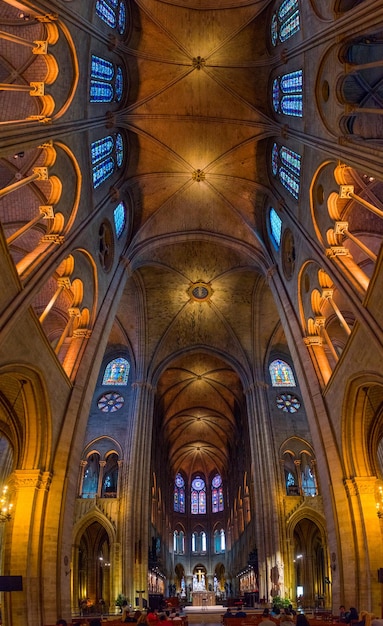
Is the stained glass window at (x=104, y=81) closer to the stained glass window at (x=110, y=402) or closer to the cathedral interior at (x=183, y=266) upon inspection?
the cathedral interior at (x=183, y=266)

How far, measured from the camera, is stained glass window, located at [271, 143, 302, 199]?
20141 mm

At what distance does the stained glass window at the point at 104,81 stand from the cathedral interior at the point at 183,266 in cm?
13

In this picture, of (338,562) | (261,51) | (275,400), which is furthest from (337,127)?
(275,400)

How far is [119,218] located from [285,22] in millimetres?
11495

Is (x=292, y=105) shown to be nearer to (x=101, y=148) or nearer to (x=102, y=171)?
(x=101, y=148)

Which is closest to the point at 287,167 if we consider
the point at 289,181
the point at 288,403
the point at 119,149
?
the point at 289,181

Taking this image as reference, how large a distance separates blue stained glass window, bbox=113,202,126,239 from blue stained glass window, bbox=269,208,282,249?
7.85 metres

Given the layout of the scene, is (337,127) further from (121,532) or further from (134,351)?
(121,532)

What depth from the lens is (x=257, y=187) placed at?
80.2 feet

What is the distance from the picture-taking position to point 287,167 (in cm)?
2108

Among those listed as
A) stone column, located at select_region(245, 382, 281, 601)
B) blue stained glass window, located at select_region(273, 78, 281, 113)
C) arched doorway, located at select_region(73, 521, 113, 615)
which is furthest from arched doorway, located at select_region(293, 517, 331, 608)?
blue stained glass window, located at select_region(273, 78, 281, 113)

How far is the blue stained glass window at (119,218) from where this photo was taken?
23555 mm

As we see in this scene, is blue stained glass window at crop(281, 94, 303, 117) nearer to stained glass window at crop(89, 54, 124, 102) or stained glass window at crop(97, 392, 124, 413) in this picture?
stained glass window at crop(89, 54, 124, 102)

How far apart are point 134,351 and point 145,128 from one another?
1541 centimetres
